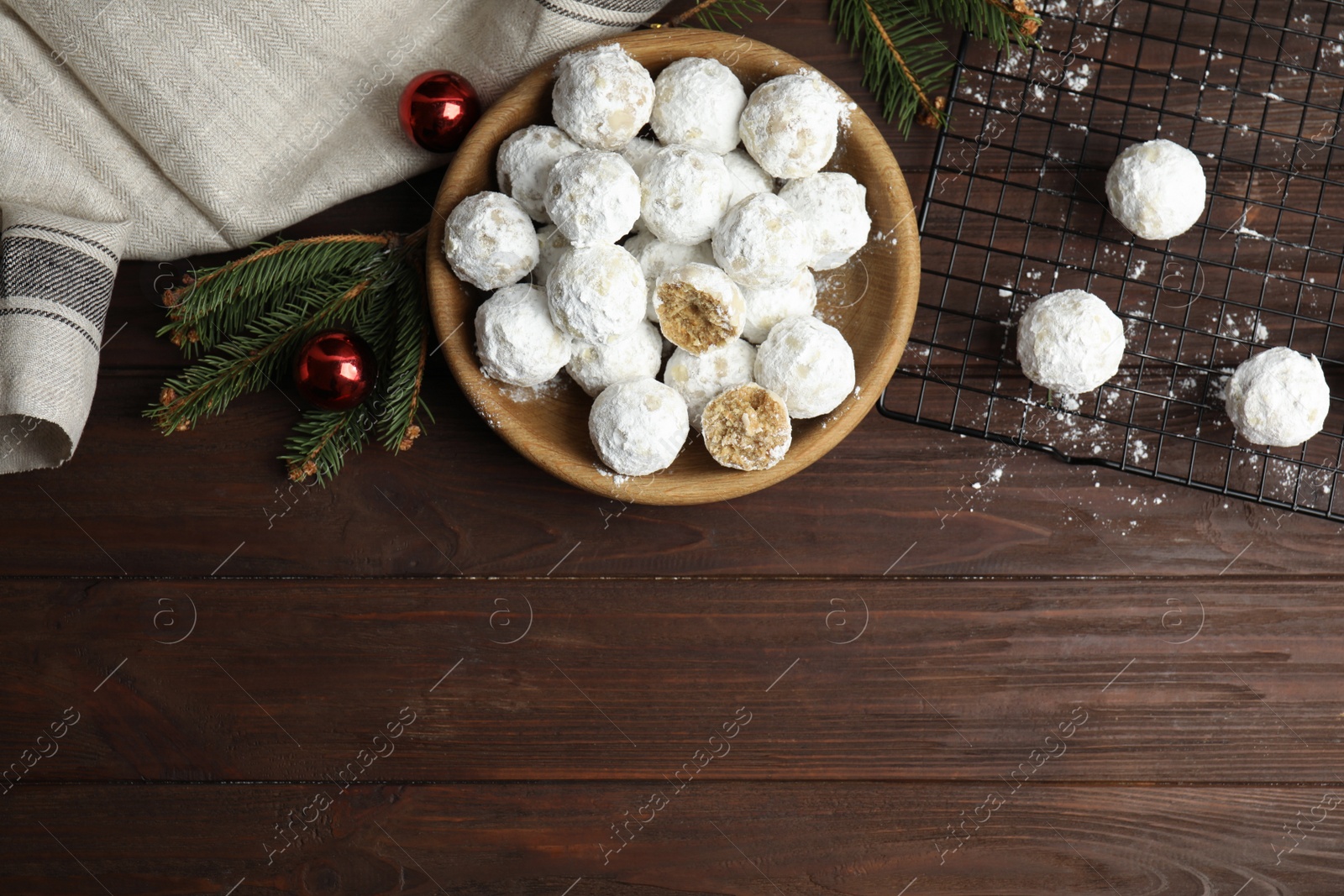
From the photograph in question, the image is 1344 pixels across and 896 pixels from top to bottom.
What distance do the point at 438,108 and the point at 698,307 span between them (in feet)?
1.19

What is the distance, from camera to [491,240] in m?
0.88

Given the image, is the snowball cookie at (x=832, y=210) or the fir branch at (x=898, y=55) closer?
the snowball cookie at (x=832, y=210)

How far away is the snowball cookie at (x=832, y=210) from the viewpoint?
0.90 m

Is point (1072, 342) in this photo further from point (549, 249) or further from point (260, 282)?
point (260, 282)

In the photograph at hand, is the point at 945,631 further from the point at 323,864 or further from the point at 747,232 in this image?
the point at 323,864

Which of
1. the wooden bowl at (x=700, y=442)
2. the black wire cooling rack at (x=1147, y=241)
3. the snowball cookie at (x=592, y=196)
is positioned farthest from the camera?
the black wire cooling rack at (x=1147, y=241)

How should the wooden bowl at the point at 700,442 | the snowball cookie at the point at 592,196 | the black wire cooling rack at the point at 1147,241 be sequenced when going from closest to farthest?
the snowball cookie at the point at 592,196 < the wooden bowl at the point at 700,442 < the black wire cooling rack at the point at 1147,241

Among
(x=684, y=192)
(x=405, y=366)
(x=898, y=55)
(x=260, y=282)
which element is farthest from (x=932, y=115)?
(x=260, y=282)

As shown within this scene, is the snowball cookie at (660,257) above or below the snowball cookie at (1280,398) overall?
above

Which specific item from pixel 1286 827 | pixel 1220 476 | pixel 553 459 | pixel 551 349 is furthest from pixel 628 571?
pixel 1286 827

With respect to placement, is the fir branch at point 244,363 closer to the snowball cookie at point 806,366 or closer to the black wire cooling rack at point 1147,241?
the snowball cookie at point 806,366

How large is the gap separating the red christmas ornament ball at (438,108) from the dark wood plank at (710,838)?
31.0 inches

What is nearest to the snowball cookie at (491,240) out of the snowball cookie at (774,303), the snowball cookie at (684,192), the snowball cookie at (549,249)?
the snowball cookie at (549,249)

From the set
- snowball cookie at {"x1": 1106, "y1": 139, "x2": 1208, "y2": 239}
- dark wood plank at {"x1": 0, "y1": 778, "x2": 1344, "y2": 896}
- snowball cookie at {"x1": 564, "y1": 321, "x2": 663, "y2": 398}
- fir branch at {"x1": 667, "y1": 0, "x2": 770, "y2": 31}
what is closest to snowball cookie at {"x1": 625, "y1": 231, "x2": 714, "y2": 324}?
snowball cookie at {"x1": 564, "y1": 321, "x2": 663, "y2": 398}
